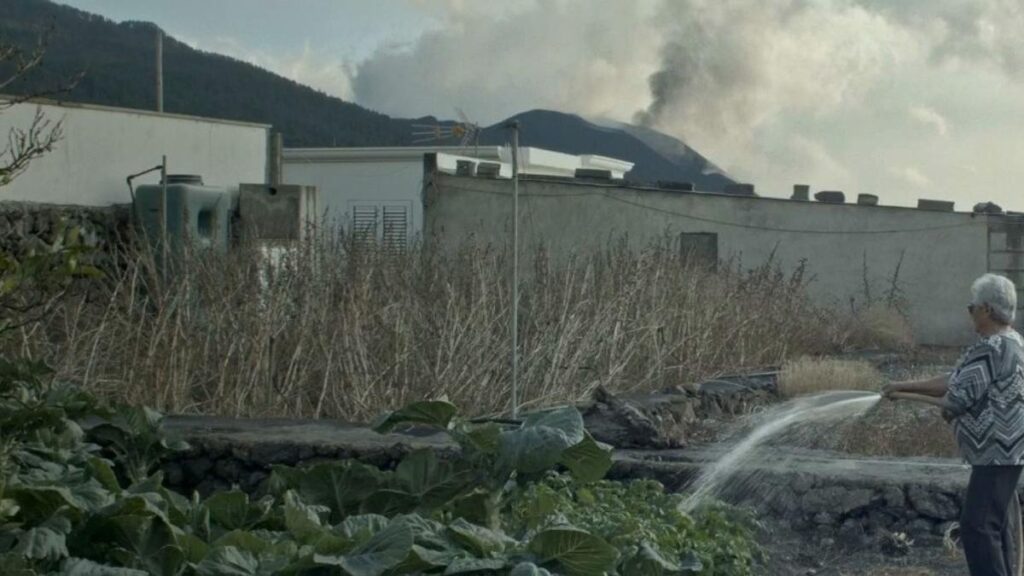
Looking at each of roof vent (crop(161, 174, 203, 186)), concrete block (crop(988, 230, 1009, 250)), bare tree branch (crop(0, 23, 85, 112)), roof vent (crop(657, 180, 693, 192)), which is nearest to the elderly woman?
bare tree branch (crop(0, 23, 85, 112))

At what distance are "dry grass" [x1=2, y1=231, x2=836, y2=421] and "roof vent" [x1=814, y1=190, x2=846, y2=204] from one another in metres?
22.3

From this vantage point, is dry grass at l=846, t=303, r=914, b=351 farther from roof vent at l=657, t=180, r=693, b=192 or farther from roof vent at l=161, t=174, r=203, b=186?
roof vent at l=161, t=174, r=203, b=186

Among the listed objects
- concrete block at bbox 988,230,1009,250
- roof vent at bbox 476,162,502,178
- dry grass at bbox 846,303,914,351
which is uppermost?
roof vent at bbox 476,162,502,178

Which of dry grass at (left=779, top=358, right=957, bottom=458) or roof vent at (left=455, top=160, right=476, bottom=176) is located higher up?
roof vent at (left=455, top=160, right=476, bottom=176)

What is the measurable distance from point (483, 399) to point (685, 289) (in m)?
6.28

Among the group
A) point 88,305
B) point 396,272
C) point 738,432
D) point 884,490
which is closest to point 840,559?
point 884,490

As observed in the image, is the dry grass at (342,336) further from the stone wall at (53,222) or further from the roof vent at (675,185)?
the roof vent at (675,185)

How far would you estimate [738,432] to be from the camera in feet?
42.6

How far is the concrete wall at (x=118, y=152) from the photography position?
726 inches

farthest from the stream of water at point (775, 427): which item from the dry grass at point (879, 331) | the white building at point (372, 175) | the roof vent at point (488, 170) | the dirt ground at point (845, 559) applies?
the white building at point (372, 175)

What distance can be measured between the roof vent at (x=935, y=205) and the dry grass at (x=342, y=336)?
2234 cm

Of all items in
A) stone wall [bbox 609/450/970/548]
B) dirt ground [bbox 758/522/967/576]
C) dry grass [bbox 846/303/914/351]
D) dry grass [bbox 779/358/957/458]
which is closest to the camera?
dirt ground [bbox 758/522/967/576]

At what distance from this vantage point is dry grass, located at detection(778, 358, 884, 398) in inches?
698

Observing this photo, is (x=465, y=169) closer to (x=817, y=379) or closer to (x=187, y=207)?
(x=187, y=207)
